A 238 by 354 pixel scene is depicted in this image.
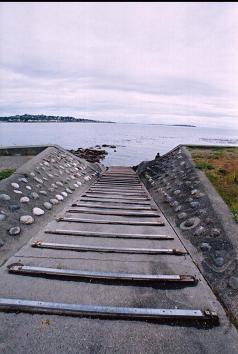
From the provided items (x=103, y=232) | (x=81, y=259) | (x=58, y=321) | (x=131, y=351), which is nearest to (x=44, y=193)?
(x=103, y=232)

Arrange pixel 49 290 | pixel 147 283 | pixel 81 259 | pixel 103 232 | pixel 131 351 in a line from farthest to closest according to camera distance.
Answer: pixel 103 232, pixel 81 259, pixel 147 283, pixel 49 290, pixel 131 351

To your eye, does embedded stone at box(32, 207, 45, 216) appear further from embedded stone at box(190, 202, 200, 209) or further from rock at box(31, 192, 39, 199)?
embedded stone at box(190, 202, 200, 209)

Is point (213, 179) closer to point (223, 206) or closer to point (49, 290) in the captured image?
point (223, 206)

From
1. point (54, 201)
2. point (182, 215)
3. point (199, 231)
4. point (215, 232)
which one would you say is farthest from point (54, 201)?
point (215, 232)

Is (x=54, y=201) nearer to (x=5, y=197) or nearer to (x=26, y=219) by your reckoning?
(x=5, y=197)

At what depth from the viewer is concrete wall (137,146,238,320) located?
4445 millimetres

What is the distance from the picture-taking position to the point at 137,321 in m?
3.50

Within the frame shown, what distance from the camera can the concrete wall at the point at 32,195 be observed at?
231 inches

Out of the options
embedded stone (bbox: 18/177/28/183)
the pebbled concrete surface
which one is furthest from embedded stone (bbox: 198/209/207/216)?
embedded stone (bbox: 18/177/28/183)

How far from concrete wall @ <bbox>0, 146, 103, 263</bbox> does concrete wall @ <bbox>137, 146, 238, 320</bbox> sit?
3.11m

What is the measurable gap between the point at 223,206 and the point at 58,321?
4.67 m

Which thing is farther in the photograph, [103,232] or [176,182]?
[176,182]

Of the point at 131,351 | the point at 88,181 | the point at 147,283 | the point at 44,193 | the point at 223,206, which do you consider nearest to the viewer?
the point at 131,351

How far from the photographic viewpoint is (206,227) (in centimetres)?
608
